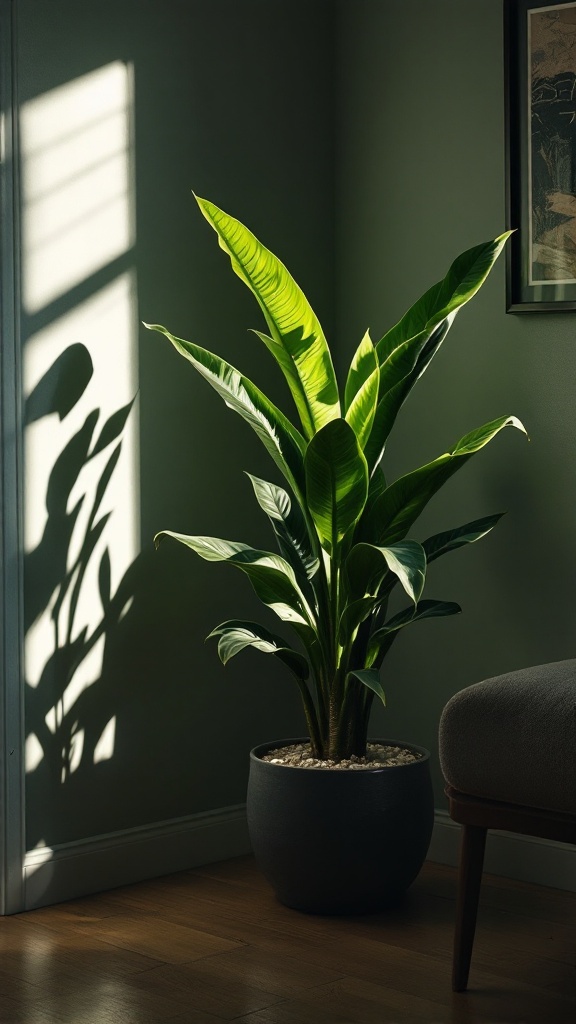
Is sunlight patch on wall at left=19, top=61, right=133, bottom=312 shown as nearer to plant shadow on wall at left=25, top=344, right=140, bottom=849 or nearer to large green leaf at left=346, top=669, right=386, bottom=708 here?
plant shadow on wall at left=25, top=344, right=140, bottom=849

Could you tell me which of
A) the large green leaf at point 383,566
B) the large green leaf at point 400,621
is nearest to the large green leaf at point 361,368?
the large green leaf at point 383,566

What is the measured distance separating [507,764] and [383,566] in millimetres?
609

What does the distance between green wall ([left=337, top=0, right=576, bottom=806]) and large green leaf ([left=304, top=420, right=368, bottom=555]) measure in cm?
52

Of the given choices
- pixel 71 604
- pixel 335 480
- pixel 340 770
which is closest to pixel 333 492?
pixel 335 480

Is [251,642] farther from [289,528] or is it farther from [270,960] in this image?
[270,960]

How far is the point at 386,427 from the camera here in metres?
2.68

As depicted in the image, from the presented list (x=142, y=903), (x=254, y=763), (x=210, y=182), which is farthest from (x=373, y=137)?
(x=142, y=903)

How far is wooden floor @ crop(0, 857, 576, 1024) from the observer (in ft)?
7.16

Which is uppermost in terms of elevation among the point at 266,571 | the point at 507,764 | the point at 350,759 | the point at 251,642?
the point at 266,571

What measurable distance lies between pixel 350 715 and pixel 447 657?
0.44 metres

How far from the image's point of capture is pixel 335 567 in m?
2.68

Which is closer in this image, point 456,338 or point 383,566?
point 383,566

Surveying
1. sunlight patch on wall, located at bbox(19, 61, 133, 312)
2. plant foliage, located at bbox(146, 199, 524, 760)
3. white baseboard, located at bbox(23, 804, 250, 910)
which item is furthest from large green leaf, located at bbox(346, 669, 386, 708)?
sunlight patch on wall, located at bbox(19, 61, 133, 312)

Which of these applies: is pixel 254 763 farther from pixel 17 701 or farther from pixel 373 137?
pixel 373 137
